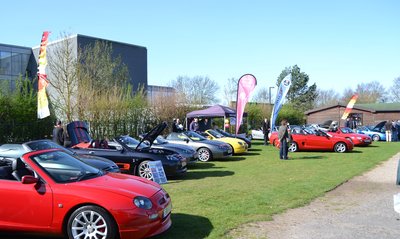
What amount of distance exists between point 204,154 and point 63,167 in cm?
1056

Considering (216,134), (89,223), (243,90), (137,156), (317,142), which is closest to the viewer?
(89,223)

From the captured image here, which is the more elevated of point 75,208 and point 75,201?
point 75,201

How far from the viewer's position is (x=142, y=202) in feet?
18.2

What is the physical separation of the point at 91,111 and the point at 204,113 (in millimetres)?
7560

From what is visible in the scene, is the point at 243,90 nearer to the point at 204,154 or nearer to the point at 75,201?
the point at 204,154

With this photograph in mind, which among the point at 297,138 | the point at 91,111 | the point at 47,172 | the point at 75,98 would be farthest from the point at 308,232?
the point at 75,98

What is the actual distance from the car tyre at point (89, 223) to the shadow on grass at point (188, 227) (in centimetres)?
86

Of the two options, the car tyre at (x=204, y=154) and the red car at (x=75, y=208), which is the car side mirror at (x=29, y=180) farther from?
the car tyre at (x=204, y=154)

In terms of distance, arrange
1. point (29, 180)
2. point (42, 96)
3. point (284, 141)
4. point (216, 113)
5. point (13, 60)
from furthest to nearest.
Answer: point (13, 60), point (216, 113), point (284, 141), point (42, 96), point (29, 180)

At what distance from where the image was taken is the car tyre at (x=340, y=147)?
20.5 m

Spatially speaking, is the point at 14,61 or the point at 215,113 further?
the point at 14,61


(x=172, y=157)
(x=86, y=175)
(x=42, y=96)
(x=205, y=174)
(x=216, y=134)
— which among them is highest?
(x=42, y=96)

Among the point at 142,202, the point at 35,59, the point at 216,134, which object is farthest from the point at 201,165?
the point at 35,59

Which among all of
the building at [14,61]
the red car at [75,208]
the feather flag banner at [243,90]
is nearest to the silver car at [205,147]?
the feather flag banner at [243,90]
